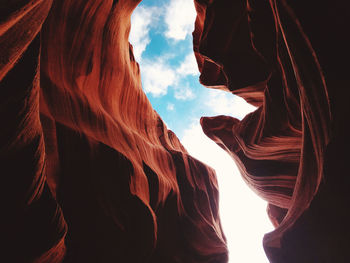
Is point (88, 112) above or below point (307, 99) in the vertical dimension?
below

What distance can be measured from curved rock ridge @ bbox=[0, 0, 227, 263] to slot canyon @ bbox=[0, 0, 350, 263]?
2 cm

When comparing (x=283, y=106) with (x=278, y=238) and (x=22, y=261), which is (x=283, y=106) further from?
(x=22, y=261)

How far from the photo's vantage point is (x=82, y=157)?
4.19 meters

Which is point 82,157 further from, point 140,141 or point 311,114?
point 311,114

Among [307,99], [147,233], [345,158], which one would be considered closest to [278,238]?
[345,158]

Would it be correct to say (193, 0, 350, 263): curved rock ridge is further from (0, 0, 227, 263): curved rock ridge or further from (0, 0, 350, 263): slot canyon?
(0, 0, 227, 263): curved rock ridge

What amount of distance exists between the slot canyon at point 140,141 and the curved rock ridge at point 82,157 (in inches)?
0.8

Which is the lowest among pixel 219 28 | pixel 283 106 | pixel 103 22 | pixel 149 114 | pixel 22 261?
pixel 22 261

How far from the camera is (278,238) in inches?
129

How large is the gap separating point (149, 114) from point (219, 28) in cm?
474

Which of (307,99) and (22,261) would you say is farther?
(307,99)

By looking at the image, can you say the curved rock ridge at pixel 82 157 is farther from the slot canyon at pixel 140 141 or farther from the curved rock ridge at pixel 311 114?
the curved rock ridge at pixel 311 114

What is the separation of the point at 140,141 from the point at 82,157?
2573mm

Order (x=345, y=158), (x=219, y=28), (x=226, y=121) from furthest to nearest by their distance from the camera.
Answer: (x=226, y=121) → (x=219, y=28) → (x=345, y=158)
